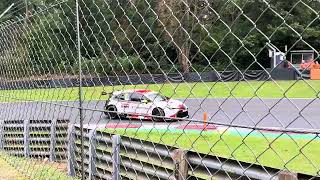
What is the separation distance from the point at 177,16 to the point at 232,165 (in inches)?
50.7

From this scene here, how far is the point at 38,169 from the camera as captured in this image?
23.5 feet

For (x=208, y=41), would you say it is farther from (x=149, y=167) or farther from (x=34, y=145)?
(x=34, y=145)

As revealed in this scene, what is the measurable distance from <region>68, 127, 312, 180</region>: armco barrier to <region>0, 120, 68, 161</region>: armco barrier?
1494 mm

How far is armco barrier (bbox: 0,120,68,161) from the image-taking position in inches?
342

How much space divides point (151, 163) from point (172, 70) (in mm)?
2174

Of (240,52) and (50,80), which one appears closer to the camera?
(240,52)

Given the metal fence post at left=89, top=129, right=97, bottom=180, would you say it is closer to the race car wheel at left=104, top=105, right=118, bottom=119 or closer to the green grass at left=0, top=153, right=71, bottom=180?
the race car wheel at left=104, top=105, right=118, bottom=119

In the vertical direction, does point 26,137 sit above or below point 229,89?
above

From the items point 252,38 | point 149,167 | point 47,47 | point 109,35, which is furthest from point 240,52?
point 47,47

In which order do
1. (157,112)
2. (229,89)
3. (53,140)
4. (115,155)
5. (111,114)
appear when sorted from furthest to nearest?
(53,140) < (115,155) < (111,114) < (157,112) < (229,89)

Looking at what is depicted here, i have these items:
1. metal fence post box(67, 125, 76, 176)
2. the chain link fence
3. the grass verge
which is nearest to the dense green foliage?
the chain link fence

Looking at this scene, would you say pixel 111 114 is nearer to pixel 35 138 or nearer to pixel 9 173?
pixel 9 173

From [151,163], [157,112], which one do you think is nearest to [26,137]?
[151,163]

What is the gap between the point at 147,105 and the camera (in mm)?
3646
